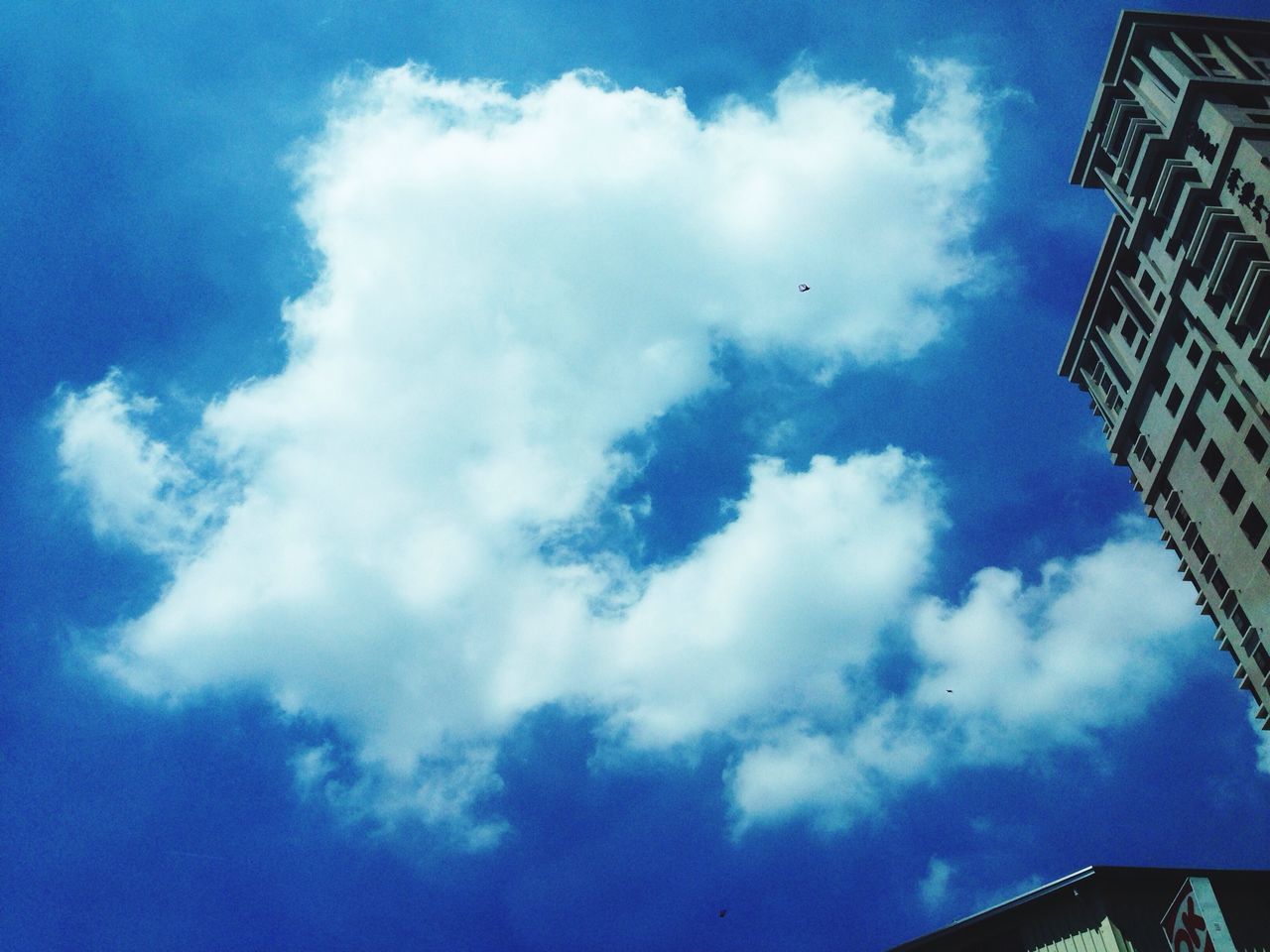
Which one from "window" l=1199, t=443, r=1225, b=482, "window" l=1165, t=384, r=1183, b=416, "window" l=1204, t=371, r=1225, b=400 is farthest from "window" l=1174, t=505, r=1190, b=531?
"window" l=1204, t=371, r=1225, b=400

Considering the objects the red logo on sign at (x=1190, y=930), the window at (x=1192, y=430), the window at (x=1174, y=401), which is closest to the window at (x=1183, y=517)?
the window at (x=1192, y=430)

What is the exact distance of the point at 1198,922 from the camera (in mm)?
22438

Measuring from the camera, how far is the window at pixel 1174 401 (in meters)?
54.0

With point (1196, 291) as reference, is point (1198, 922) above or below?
below

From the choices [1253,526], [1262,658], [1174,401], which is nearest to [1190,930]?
[1262,658]

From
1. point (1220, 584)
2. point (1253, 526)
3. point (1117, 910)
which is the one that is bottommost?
point (1117, 910)

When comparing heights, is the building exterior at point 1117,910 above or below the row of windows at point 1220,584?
below

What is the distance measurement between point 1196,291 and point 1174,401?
7450mm

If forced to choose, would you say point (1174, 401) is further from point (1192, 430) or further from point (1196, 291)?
point (1196, 291)

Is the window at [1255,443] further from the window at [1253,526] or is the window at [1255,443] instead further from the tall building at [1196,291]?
the window at [1253,526]

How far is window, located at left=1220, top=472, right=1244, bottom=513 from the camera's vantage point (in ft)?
163

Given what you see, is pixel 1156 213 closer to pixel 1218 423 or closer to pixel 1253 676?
pixel 1218 423

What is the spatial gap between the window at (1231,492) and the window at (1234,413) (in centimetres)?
291

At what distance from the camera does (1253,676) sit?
4962cm
